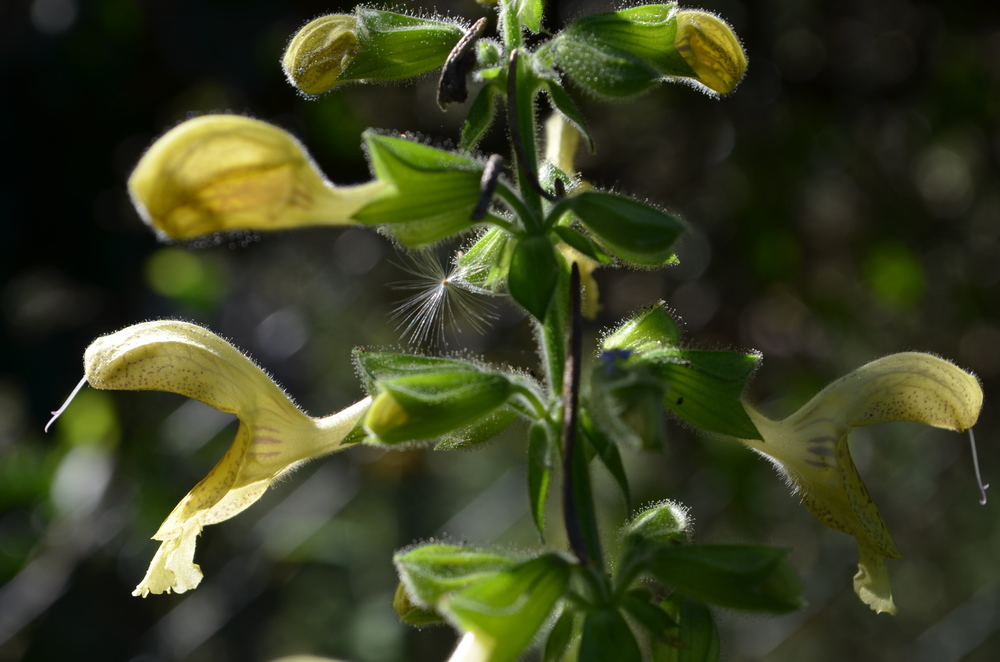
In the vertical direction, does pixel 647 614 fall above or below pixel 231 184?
below

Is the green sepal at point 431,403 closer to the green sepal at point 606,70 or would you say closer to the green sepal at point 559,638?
the green sepal at point 559,638

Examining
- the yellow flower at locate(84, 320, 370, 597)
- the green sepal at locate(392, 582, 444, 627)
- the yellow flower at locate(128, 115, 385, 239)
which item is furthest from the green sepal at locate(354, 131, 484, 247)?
the green sepal at locate(392, 582, 444, 627)

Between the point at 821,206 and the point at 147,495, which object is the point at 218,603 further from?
the point at 821,206

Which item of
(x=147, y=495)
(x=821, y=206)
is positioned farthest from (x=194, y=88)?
(x=821, y=206)

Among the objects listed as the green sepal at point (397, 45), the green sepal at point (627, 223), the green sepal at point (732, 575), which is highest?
the green sepal at point (397, 45)

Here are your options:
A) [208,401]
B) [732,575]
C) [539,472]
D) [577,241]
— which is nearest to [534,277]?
[577,241]

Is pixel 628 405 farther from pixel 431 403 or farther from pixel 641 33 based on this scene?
pixel 641 33

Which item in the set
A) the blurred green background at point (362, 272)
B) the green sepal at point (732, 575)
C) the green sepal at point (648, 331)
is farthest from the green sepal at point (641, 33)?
the blurred green background at point (362, 272)

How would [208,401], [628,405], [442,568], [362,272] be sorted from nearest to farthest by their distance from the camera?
1. [628,405]
2. [442,568]
3. [208,401]
4. [362,272]

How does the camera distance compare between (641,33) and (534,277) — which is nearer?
(534,277)
